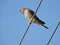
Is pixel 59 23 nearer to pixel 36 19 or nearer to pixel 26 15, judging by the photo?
pixel 36 19

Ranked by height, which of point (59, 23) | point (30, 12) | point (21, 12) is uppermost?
point (59, 23)

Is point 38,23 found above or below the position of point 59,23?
below

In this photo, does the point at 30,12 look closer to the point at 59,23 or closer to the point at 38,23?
the point at 38,23

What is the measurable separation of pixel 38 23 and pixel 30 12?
2.94 ft

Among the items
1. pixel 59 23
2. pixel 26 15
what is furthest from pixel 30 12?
pixel 59 23

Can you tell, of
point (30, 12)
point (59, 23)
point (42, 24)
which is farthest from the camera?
point (30, 12)

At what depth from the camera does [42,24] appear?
25.1ft

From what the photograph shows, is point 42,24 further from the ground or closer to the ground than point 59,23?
closer to the ground

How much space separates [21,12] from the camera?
10.1m

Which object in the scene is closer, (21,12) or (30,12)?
(30,12)

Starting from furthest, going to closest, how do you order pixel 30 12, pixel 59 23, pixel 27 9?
pixel 27 9 < pixel 30 12 < pixel 59 23

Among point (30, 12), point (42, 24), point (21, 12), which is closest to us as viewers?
point (42, 24)

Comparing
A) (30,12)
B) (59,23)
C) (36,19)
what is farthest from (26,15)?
(59,23)

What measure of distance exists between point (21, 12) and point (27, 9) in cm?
69
